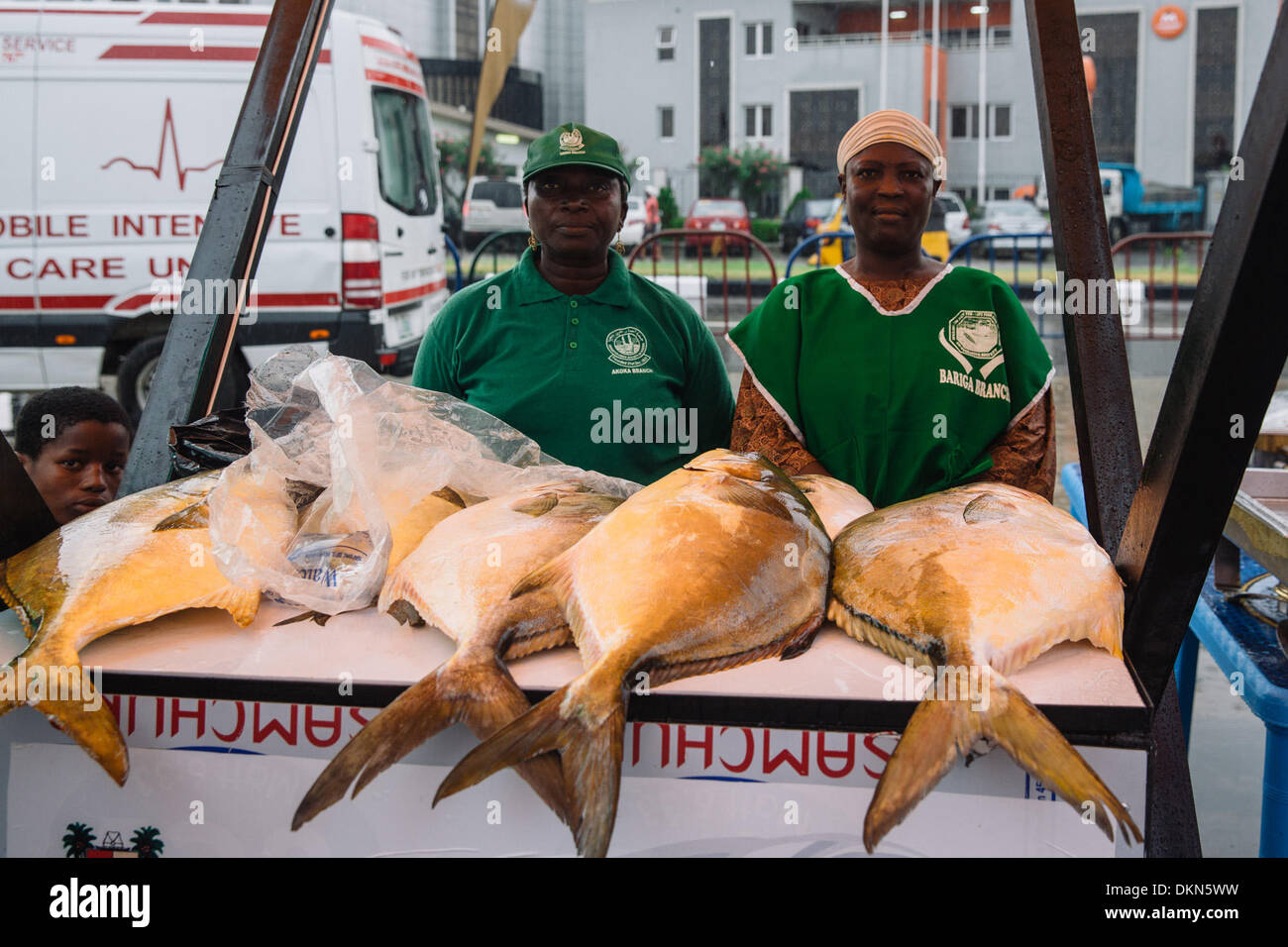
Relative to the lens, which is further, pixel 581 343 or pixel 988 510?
pixel 581 343

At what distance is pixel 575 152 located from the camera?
249 centimetres

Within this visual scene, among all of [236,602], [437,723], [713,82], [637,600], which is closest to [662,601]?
[637,600]

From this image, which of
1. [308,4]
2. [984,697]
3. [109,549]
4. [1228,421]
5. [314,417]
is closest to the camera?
[984,697]

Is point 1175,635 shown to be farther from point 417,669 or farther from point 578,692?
point 417,669

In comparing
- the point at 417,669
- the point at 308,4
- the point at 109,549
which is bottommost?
the point at 417,669

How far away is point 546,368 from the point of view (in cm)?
262

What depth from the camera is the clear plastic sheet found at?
5.73 ft

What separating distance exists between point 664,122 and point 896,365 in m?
35.3

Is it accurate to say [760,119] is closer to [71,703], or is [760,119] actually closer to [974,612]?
[974,612]

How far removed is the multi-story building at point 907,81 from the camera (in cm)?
3128

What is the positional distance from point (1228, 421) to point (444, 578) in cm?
110

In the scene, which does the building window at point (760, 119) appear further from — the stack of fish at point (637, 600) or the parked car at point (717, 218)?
the stack of fish at point (637, 600)
